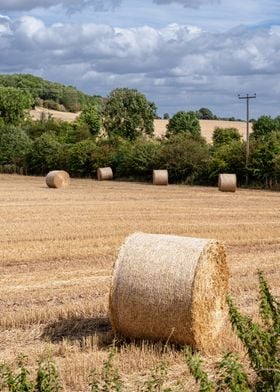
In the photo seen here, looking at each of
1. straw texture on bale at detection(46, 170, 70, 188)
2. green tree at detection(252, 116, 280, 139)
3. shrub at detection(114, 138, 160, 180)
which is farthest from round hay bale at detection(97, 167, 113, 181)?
green tree at detection(252, 116, 280, 139)

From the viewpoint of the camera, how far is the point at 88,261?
14516mm

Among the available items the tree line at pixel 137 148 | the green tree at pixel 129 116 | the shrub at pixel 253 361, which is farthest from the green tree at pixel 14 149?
the shrub at pixel 253 361

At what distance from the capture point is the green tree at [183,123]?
74812 mm

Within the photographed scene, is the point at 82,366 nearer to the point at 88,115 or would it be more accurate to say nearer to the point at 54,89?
the point at 88,115

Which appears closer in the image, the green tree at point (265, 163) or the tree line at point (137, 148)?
the green tree at point (265, 163)

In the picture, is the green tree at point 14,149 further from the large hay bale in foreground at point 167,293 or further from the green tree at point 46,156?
the large hay bale in foreground at point 167,293

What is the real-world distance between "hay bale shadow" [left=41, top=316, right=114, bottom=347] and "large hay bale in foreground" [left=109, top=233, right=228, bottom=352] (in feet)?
0.84

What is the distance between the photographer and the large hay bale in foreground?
8148 millimetres

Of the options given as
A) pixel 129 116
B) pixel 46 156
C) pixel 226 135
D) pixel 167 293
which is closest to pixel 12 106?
pixel 129 116

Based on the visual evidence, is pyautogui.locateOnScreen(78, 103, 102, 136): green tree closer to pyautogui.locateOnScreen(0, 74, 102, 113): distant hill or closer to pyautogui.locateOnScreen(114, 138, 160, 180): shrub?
pyautogui.locateOnScreen(114, 138, 160, 180): shrub

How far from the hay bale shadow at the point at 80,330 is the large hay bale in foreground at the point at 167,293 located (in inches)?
10.1

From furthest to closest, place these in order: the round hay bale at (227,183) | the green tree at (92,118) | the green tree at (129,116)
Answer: the green tree at (92,118), the green tree at (129,116), the round hay bale at (227,183)

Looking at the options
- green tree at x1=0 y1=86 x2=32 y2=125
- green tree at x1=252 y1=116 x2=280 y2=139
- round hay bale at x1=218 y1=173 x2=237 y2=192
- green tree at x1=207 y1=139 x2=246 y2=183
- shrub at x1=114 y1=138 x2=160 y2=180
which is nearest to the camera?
round hay bale at x1=218 y1=173 x2=237 y2=192

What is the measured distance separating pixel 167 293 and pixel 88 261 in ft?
21.4
